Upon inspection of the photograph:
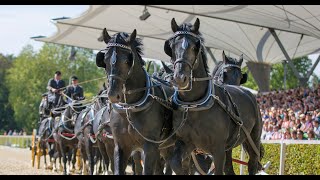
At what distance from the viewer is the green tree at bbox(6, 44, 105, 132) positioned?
233 ft

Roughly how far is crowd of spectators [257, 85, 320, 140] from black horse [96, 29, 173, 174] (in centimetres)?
830

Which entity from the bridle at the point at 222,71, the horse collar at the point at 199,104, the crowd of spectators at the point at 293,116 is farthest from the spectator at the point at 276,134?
the horse collar at the point at 199,104

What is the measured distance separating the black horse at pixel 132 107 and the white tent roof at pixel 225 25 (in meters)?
13.4

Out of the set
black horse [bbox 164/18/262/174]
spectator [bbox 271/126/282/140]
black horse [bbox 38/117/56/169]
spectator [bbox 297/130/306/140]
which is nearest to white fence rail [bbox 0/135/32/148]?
black horse [bbox 38/117/56/169]

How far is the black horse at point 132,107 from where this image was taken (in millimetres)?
→ 8070

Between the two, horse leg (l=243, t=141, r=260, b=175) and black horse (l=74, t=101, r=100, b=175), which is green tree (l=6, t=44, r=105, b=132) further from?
horse leg (l=243, t=141, r=260, b=175)

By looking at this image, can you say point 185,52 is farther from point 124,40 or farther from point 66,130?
point 66,130

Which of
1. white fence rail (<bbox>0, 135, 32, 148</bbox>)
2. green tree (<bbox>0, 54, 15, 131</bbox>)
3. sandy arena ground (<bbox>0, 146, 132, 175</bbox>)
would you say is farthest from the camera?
green tree (<bbox>0, 54, 15, 131</bbox>)

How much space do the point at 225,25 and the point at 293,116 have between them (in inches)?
406

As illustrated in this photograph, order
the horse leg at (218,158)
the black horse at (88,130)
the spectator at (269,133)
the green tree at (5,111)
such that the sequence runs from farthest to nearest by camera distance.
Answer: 1. the green tree at (5,111)
2. the spectator at (269,133)
3. the black horse at (88,130)
4. the horse leg at (218,158)

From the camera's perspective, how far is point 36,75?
239 feet

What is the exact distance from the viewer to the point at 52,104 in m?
19.0

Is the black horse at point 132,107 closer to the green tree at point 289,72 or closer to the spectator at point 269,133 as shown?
the spectator at point 269,133
